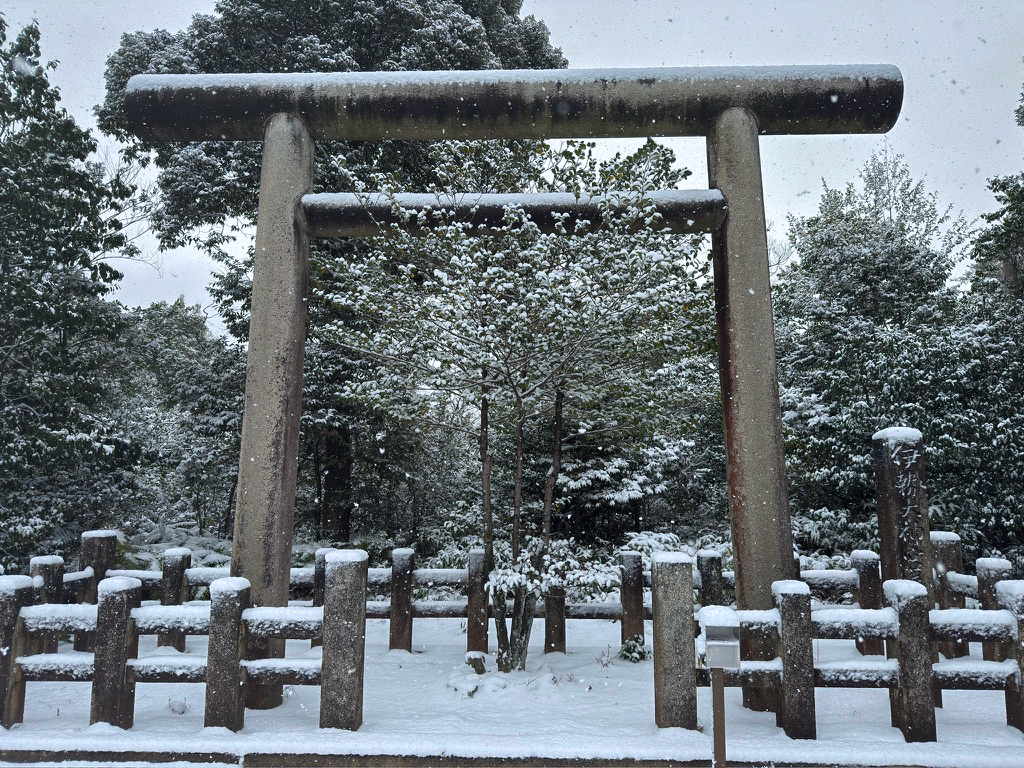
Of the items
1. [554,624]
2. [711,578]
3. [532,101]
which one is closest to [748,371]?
[711,578]

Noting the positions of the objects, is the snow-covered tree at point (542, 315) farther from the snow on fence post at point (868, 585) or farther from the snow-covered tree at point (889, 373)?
the snow-covered tree at point (889, 373)

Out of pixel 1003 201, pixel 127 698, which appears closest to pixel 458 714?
pixel 127 698

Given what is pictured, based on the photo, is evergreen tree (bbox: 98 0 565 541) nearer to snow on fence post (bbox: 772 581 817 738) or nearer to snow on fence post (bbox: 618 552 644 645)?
snow on fence post (bbox: 618 552 644 645)

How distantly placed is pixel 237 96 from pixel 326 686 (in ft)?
15.2

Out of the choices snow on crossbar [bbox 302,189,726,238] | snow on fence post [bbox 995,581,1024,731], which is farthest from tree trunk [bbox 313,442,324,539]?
snow on fence post [bbox 995,581,1024,731]

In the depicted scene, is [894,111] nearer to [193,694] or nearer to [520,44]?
[193,694]

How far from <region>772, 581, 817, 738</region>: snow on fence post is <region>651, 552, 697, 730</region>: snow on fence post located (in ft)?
1.79

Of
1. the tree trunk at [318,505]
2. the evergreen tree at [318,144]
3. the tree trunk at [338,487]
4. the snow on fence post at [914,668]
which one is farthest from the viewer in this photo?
the tree trunk at [318,505]

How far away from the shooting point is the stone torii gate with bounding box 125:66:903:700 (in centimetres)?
475

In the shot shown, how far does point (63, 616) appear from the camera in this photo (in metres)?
4.00

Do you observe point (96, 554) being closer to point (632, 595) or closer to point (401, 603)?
point (401, 603)

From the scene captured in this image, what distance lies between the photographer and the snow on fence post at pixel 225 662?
12.4 feet

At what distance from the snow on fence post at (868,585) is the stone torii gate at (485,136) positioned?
167cm

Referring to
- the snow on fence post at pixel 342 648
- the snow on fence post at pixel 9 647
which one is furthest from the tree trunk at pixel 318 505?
the snow on fence post at pixel 342 648
